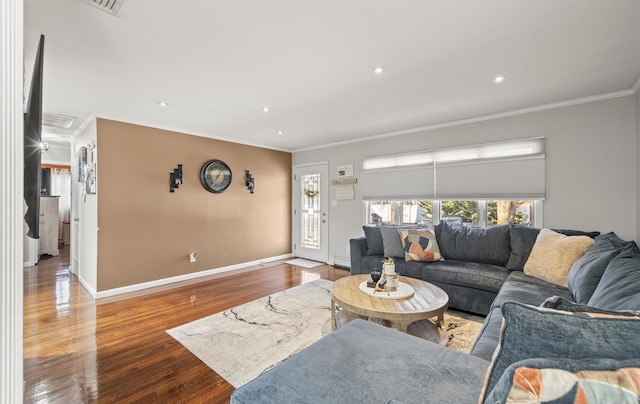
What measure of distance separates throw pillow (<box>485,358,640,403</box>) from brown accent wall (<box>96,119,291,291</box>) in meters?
4.39

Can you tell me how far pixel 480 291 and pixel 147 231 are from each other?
14.0 feet

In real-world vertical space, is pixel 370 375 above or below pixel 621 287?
below

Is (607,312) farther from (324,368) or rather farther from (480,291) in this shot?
(480,291)

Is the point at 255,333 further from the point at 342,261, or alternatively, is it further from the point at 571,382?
the point at 342,261

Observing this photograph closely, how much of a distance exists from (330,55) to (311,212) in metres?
3.87

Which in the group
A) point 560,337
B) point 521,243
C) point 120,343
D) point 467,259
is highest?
point 560,337

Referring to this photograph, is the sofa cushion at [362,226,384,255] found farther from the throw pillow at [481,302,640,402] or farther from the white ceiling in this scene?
the throw pillow at [481,302,640,402]

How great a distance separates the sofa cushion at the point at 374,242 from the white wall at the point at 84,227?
11.6 ft

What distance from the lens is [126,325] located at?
110 inches

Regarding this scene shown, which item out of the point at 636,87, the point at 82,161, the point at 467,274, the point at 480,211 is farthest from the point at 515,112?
the point at 82,161

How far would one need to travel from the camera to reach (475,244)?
11.0 ft

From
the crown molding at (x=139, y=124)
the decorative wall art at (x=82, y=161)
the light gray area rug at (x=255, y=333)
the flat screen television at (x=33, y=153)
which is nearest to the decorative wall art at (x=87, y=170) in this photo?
the decorative wall art at (x=82, y=161)

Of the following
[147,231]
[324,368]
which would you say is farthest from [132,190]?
[324,368]

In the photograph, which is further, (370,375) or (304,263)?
(304,263)
